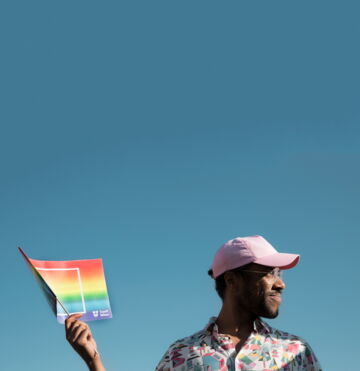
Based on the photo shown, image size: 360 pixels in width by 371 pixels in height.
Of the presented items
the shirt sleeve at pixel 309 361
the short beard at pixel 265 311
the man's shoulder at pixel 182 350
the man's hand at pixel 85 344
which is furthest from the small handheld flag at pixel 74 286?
the shirt sleeve at pixel 309 361

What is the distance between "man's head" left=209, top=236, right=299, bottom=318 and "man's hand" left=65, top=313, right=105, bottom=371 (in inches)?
44.9

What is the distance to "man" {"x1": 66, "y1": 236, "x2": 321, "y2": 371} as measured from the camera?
5.50m

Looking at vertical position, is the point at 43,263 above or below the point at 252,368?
above

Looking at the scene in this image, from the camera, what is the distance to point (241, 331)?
5.71 meters

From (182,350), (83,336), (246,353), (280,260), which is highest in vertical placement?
(280,260)

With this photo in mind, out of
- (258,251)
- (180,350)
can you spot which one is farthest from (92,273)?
(258,251)

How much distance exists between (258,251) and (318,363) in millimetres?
897

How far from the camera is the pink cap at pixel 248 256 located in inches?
223

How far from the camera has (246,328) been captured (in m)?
5.71

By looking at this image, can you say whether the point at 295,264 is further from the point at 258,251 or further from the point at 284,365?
the point at 284,365

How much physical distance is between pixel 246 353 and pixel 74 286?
1314 millimetres

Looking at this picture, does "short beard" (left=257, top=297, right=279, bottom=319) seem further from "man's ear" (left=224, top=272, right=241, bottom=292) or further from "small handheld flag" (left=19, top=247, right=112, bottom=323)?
"small handheld flag" (left=19, top=247, right=112, bottom=323)

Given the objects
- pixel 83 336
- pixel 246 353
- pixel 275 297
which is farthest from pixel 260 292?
pixel 83 336

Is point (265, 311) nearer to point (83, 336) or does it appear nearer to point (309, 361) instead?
point (309, 361)
